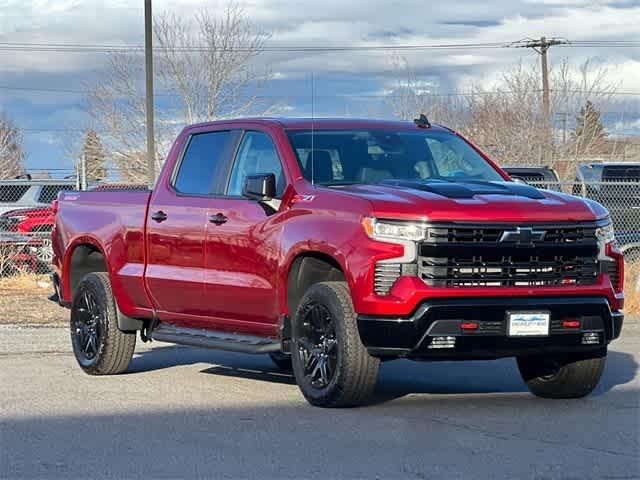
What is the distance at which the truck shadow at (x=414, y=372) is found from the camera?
10.3m

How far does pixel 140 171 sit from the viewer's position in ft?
130

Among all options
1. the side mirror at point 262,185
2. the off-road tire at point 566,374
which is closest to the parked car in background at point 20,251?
the side mirror at point 262,185

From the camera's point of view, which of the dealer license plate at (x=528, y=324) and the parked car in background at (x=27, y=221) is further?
the parked car in background at (x=27, y=221)

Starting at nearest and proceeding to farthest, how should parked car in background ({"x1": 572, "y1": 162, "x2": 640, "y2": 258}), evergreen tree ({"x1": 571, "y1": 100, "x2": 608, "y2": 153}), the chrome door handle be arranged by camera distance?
the chrome door handle < parked car in background ({"x1": 572, "y1": 162, "x2": 640, "y2": 258}) < evergreen tree ({"x1": 571, "y1": 100, "x2": 608, "y2": 153})

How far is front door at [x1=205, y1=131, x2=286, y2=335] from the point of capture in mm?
9484

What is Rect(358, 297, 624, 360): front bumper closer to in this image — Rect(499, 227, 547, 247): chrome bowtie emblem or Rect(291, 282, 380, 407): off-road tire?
Rect(291, 282, 380, 407): off-road tire

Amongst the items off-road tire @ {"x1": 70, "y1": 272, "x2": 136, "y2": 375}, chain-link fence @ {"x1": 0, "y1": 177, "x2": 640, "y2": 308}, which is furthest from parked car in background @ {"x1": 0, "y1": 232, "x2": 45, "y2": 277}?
off-road tire @ {"x1": 70, "y1": 272, "x2": 136, "y2": 375}

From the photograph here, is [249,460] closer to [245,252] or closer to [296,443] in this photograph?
[296,443]

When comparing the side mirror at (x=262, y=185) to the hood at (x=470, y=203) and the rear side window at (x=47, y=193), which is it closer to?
the hood at (x=470, y=203)

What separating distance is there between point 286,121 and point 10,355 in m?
4.21

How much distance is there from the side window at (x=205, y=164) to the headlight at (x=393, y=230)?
6.61 feet

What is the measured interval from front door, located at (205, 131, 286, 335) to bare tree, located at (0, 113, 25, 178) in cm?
2992

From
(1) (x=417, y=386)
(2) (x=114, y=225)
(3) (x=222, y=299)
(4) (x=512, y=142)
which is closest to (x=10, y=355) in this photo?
(2) (x=114, y=225)

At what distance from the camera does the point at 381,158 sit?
9938 mm
